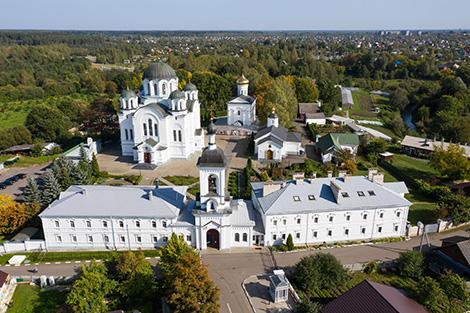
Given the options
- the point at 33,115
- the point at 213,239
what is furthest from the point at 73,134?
the point at 213,239

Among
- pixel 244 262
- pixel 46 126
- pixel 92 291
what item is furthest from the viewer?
pixel 46 126

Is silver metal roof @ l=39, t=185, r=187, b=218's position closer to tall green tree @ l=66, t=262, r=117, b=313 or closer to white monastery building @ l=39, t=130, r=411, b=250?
white monastery building @ l=39, t=130, r=411, b=250

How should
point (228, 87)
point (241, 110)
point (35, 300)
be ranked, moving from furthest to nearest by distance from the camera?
point (228, 87) → point (241, 110) → point (35, 300)

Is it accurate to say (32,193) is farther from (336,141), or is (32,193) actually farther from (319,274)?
(336,141)

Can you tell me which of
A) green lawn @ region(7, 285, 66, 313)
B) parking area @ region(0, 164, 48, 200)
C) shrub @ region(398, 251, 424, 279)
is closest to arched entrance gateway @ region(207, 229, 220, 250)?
green lawn @ region(7, 285, 66, 313)

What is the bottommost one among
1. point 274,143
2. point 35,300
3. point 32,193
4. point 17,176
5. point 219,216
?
point 17,176

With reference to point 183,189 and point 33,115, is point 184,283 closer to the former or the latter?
point 183,189

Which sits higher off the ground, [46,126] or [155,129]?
[155,129]

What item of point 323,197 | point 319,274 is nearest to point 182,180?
point 323,197
